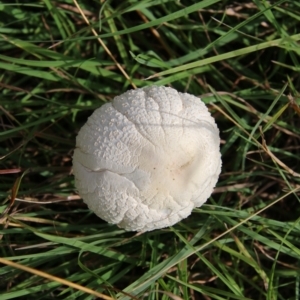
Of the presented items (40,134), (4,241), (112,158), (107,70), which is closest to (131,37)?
(107,70)

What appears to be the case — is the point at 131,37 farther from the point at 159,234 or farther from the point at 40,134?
the point at 159,234

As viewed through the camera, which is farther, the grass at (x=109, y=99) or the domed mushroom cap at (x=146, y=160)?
the grass at (x=109, y=99)

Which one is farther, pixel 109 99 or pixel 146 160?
pixel 109 99

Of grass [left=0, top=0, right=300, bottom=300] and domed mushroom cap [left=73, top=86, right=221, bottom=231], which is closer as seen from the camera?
domed mushroom cap [left=73, top=86, right=221, bottom=231]
